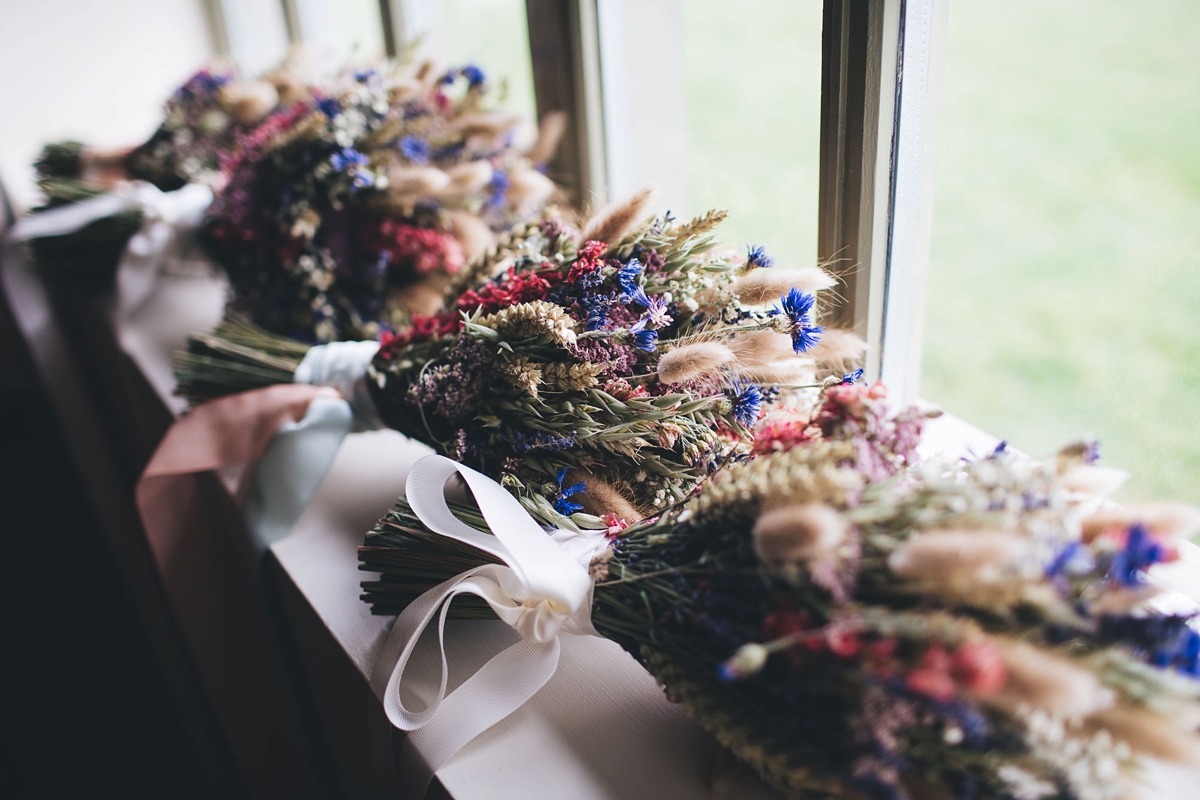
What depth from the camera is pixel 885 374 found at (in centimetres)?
97

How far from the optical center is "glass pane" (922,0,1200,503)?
706mm

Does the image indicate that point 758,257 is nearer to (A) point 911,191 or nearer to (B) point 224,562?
(A) point 911,191

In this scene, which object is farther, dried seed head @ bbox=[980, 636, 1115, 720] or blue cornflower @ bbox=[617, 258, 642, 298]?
blue cornflower @ bbox=[617, 258, 642, 298]

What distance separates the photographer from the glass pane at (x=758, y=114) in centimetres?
99

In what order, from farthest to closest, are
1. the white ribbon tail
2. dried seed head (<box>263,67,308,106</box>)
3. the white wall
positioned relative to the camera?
the white wall, the white ribbon tail, dried seed head (<box>263,67,308,106</box>)

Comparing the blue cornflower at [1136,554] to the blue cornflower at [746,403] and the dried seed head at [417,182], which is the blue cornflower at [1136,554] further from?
the dried seed head at [417,182]

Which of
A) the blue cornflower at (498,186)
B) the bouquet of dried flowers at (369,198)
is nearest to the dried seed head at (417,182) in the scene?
the bouquet of dried flowers at (369,198)

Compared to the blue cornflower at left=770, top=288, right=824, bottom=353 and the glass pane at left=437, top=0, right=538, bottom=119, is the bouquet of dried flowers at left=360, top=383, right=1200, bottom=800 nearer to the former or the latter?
the blue cornflower at left=770, top=288, right=824, bottom=353

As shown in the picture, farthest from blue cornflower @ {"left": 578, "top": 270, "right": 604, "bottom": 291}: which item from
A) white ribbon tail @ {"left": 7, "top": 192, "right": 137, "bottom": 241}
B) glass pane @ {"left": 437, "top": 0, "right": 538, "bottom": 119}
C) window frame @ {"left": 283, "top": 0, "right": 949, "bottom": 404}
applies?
white ribbon tail @ {"left": 7, "top": 192, "right": 137, "bottom": 241}

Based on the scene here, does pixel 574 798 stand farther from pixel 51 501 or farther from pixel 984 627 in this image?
pixel 51 501

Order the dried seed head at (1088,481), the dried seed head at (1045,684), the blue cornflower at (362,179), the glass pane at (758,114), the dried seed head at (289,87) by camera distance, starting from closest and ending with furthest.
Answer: the dried seed head at (1045,684), the dried seed head at (1088,481), the glass pane at (758,114), the blue cornflower at (362,179), the dried seed head at (289,87)

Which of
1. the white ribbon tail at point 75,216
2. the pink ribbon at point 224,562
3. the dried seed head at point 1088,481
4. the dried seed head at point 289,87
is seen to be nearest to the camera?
the dried seed head at point 1088,481

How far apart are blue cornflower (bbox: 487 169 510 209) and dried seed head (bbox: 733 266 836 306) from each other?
26.0 inches

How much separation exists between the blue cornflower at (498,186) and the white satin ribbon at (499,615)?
72cm
